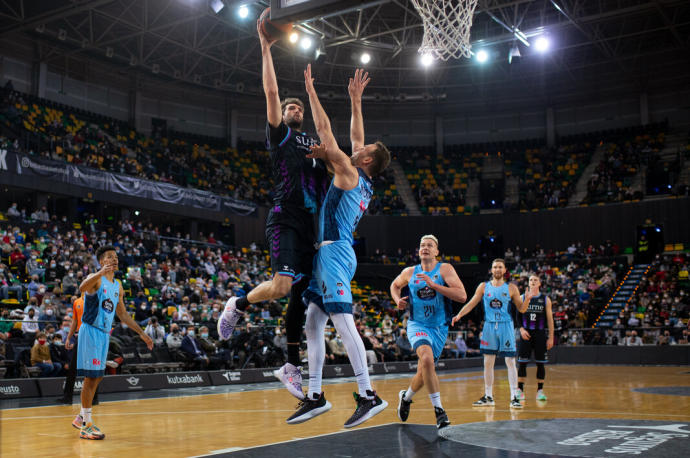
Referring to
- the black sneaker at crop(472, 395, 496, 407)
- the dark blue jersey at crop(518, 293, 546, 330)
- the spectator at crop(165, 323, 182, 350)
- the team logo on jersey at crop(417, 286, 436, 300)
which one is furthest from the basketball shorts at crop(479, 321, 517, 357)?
Result: the spectator at crop(165, 323, 182, 350)

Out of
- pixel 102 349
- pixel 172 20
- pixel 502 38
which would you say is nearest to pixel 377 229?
pixel 502 38

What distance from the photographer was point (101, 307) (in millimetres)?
7680

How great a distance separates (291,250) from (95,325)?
3.50m

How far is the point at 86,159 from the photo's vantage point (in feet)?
86.8

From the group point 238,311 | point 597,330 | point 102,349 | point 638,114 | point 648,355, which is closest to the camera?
point 238,311

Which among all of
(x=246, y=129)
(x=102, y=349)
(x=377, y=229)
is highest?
(x=246, y=129)

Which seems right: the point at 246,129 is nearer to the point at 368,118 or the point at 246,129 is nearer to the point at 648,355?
the point at 368,118

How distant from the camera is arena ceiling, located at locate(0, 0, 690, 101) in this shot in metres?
27.6

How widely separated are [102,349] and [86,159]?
2085cm

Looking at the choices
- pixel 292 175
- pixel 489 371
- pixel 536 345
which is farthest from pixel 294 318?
pixel 536 345

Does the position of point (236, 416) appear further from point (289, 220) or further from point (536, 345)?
point (536, 345)

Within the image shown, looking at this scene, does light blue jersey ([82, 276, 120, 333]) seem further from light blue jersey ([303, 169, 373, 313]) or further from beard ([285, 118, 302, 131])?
beard ([285, 118, 302, 131])

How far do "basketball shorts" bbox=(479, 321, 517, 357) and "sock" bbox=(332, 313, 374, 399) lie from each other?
17.4 feet

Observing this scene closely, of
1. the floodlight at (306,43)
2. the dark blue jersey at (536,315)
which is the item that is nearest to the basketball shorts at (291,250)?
the dark blue jersey at (536,315)
